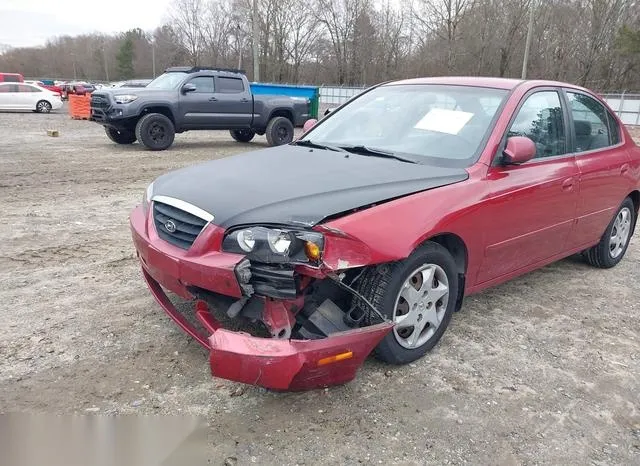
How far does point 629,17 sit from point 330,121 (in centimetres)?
4734

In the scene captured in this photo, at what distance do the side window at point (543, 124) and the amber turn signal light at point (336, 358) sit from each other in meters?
1.98

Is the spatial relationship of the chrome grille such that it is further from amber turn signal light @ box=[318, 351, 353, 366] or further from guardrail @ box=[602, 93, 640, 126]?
guardrail @ box=[602, 93, 640, 126]

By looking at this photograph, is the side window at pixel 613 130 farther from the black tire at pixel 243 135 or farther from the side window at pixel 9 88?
the side window at pixel 9 88

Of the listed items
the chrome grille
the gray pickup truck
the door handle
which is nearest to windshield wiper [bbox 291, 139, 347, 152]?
the chrome grille

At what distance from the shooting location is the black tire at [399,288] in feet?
9.29

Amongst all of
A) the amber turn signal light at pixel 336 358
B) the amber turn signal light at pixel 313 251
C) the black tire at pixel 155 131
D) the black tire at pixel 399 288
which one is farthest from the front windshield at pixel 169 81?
the amber turn signal light at pixel 336 358

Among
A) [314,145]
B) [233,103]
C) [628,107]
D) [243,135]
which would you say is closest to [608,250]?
[314,145]

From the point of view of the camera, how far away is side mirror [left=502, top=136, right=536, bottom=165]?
339 cm

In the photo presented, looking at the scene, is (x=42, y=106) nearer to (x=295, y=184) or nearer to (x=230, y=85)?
(x=230, y=85)

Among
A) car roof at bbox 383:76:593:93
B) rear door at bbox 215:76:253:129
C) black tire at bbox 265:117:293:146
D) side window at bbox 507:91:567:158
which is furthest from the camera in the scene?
black tire at bbox 265:117:293:146

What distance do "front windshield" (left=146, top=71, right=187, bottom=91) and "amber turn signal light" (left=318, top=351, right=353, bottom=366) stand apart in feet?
37.0

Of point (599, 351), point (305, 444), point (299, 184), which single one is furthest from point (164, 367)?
point (599, 351)

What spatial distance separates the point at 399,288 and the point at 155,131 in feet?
35.4

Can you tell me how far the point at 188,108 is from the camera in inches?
498
